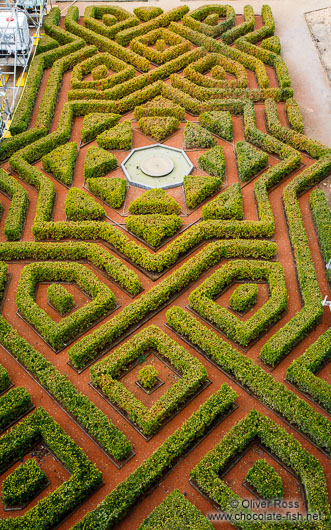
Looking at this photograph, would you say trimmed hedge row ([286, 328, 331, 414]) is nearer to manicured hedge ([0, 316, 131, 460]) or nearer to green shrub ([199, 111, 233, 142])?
manicured hedge ([0, 316, 131, 460])

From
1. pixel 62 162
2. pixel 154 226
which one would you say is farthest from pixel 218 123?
pixel 62 162

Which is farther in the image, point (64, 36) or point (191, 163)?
point (64, 36)

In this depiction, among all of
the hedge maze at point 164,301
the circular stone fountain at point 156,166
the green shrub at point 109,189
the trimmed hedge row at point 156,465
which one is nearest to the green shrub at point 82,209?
the hedge maze at point 164,301

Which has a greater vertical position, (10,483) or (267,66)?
(267,66)

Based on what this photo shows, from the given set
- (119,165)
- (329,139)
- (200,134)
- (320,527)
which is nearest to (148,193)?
(119,165)

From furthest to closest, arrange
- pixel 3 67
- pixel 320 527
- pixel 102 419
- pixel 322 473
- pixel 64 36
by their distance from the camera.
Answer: pixel 64 36 → pixel 3 67 → pixel 102 419 → pixel 322 473 → pixel 320 527

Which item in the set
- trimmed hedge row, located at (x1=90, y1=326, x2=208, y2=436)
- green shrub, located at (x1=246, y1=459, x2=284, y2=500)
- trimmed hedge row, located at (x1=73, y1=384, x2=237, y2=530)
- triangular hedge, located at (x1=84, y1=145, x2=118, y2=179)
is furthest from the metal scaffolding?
green shrub, located at (x1=246, y1=459, x2=284, y2=500)

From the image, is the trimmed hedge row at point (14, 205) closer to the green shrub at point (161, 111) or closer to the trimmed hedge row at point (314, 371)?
the green shrub at point (161, 111)

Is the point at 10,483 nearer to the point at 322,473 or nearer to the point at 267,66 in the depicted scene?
the point at 322,473
